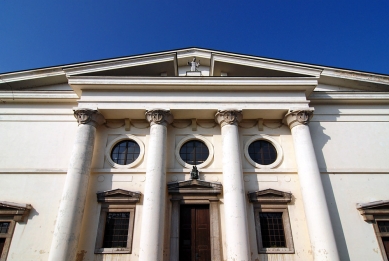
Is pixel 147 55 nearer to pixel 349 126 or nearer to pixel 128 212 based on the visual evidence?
pixel 128 212

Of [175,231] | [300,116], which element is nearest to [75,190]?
[175,231]

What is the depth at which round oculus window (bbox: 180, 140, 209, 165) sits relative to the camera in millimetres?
13281

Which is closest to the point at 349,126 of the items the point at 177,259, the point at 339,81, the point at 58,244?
the point at 339,81

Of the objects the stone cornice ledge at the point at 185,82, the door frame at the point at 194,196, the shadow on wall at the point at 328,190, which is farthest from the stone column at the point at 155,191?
the shadow on wall at the point at 328,190

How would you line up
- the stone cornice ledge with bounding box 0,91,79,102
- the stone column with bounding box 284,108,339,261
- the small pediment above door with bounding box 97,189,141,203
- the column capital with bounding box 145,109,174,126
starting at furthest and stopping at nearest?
the stone cornice ledge with bounding box 0,91,79,102 < the column capital with bounding box 145,109,174,126 < the small pediment above door with bounding box 97,189,141,203 < the stone column with bounding box 284,108,339,261

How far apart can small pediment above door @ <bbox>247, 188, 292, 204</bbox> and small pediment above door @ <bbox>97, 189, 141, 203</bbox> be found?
4.90 metres

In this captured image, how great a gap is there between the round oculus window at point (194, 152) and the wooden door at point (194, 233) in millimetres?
2162

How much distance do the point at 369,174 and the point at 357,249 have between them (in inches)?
138

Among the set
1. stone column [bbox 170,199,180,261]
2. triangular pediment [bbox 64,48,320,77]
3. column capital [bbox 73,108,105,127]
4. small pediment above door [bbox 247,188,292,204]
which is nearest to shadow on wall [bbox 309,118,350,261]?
small pediment above door [bbox 247,188,292,204]

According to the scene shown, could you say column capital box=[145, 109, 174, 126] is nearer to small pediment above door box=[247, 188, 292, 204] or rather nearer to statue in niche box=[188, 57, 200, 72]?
statue in niche box=[188, 57, 200, 72]

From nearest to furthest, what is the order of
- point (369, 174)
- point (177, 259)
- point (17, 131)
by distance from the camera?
point (177, 259)
point (369, 174)
point (17, 131)

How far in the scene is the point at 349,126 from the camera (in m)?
14.1

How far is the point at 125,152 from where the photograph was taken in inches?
532

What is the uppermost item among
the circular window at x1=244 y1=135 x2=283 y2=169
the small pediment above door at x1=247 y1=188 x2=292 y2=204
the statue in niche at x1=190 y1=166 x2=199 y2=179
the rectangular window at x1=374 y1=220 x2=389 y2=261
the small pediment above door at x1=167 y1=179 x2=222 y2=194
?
the circular window at x1=244 y1=135 x2=283 y2=169
